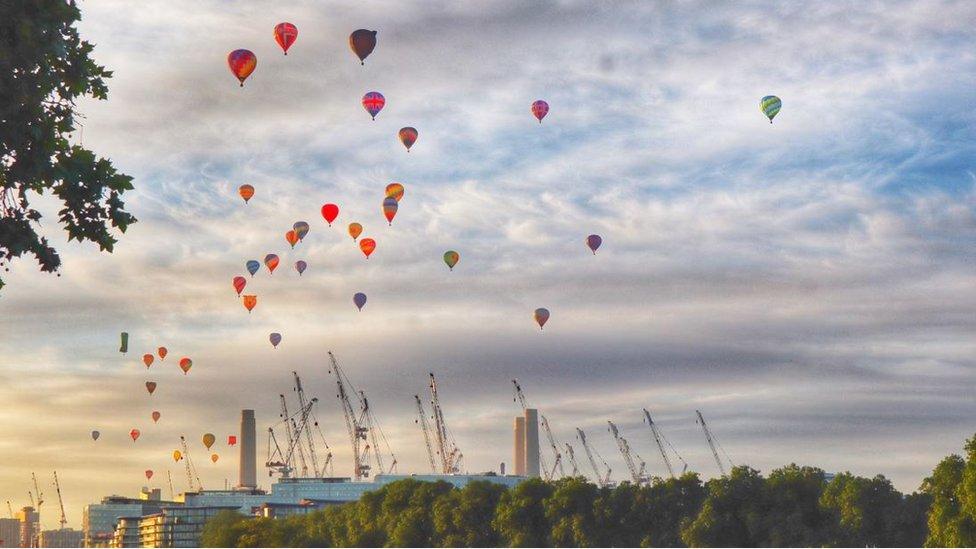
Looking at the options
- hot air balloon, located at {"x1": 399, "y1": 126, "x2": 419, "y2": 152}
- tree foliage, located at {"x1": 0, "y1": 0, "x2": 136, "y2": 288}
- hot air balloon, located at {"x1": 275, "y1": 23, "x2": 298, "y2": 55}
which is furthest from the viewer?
hot air balloon, located at {"x1": 399, "y1": 126, "x2": 419, "y2": 152}

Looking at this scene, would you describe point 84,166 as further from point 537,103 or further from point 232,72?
point 537,103

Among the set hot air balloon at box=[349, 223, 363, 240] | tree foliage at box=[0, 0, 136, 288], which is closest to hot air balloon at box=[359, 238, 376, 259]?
hot air balloon at box=[349, 223, 363, 240]

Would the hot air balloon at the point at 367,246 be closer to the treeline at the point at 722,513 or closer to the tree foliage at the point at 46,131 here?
the treeline at the point at 722,513

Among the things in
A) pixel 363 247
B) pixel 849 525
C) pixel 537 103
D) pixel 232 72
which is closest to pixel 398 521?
pixel 363 247

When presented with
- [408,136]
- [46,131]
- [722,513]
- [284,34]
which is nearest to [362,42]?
[284,34]

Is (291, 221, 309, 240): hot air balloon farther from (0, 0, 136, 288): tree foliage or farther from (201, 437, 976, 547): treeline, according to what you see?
(0, 0, 136, 288): tree foliage

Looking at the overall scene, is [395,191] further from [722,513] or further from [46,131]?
[46,131]

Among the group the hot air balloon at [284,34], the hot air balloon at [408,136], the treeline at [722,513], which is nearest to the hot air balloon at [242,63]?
the hot air balloon at [284,34]
